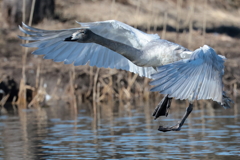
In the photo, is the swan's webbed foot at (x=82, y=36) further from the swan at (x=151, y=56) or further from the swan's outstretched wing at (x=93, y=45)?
the swan's outstretched wing at (x=93, y=45)

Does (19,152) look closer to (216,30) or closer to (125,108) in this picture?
(125,108)

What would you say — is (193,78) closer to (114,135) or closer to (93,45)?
(114,135)

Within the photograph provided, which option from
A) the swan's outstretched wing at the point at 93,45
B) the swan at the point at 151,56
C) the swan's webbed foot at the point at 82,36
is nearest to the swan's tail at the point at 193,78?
the swan at the point at 151,56

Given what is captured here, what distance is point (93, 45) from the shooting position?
10.3m

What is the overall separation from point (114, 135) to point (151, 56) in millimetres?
2110

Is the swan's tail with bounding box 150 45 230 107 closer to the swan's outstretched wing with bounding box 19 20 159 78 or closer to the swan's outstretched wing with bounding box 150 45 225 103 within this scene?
the swan's outstretched wing with bounding box 150 45 225 103

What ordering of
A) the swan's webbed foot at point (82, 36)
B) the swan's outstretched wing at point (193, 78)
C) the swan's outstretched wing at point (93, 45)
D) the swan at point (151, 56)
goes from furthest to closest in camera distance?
the swan's outstretched wing at point (93, 45)
the swan's webbed foot at point (82, 36)
the swan at point (151, 56)
the swan's outstretched wing at point (193, 78)

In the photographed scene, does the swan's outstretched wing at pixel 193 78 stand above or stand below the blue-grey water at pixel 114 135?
above

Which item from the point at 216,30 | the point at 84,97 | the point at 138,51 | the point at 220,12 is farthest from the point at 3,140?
the point at 220,12

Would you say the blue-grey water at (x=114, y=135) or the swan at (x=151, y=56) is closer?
the swan at (x=151, y=56)

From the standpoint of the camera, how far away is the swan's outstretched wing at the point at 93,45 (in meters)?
9.35

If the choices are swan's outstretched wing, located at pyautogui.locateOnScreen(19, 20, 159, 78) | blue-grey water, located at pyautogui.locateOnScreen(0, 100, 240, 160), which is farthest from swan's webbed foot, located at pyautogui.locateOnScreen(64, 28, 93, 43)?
blue-grey water, located at pyautogui.locateOnScreen(0, 100, 240, 160)

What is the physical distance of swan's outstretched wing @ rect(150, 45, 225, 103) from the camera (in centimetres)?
745

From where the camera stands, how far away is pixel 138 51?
8844 mm
